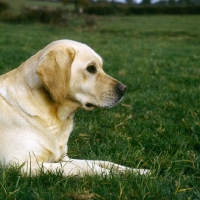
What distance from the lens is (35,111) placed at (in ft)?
12.0

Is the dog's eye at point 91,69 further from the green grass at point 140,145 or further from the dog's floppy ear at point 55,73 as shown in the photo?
the green grass at point 140,145

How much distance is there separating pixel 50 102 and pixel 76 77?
→ 1.22 feet

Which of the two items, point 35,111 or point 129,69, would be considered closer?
point 35,111

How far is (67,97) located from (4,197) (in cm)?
132

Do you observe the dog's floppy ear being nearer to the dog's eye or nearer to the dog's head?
the dog's head

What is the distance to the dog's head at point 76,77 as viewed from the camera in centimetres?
356

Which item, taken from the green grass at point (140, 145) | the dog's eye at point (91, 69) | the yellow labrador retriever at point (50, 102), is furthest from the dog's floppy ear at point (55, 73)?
the green grass at point (140, 145)

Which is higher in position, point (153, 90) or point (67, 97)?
point (67, 97)

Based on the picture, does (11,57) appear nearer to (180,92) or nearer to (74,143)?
(180,92)

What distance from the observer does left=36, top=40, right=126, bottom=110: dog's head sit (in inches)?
140

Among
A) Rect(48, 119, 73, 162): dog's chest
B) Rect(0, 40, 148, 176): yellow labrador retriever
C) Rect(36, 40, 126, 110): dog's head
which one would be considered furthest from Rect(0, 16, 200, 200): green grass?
Rect(36, 40, 126, 110): dog's head

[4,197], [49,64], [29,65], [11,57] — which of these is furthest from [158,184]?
[11,57]

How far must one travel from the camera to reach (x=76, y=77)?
386 centimetres

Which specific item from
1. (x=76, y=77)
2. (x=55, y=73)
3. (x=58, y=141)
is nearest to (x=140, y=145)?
(x=58, y=141)
